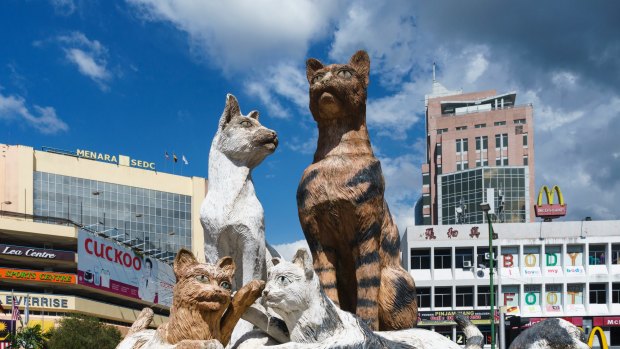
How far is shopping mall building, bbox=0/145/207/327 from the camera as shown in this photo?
56.3m

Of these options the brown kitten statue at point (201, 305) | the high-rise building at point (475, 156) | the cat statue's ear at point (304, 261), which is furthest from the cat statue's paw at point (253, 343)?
the high-rise building at point (475, 156)

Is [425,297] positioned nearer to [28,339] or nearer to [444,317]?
[444,317]

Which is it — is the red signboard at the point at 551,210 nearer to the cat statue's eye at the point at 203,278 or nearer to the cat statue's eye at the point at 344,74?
the cat statue's eye at the point at 344,74

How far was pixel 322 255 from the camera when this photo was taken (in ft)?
26.9

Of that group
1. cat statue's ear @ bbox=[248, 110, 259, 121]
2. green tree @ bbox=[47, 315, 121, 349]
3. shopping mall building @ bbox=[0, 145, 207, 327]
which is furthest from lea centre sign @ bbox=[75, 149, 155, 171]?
cat statue's ear @ bbox=[248, 110, 259, 121]

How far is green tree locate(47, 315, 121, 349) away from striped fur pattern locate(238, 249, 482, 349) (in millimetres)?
35944

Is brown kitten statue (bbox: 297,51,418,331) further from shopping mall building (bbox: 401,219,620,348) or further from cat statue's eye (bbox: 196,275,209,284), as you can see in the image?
shopping mall building (bbox: 401,219,620,348)

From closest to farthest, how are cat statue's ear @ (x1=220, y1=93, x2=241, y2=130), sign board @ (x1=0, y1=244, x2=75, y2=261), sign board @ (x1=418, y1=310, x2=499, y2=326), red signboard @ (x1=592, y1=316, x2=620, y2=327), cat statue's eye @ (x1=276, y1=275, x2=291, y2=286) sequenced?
cat statue's eye @ (x1=276, y1=275, x2=291, y2=286), cat statue's ear @ (x1=220, y1=93, x2=241, y2=130), red signboard @ (x1=592, y1=316, x2=620, y2=327), sign board @ (x1=418, y1=310, x2=499, y2=326), sign board @ (x1=0, y1=244, x2=75, y2=261)

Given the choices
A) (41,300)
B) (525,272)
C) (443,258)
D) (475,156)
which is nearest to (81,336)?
(41,300)

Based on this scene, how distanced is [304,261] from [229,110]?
2.60 meters

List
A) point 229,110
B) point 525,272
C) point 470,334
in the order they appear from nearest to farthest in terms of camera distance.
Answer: point 470,334 < point 229,110 < point 525,272

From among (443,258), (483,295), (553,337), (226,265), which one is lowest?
(553,337)

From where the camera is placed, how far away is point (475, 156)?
8306 cm

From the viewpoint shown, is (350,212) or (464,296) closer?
(350,212)
